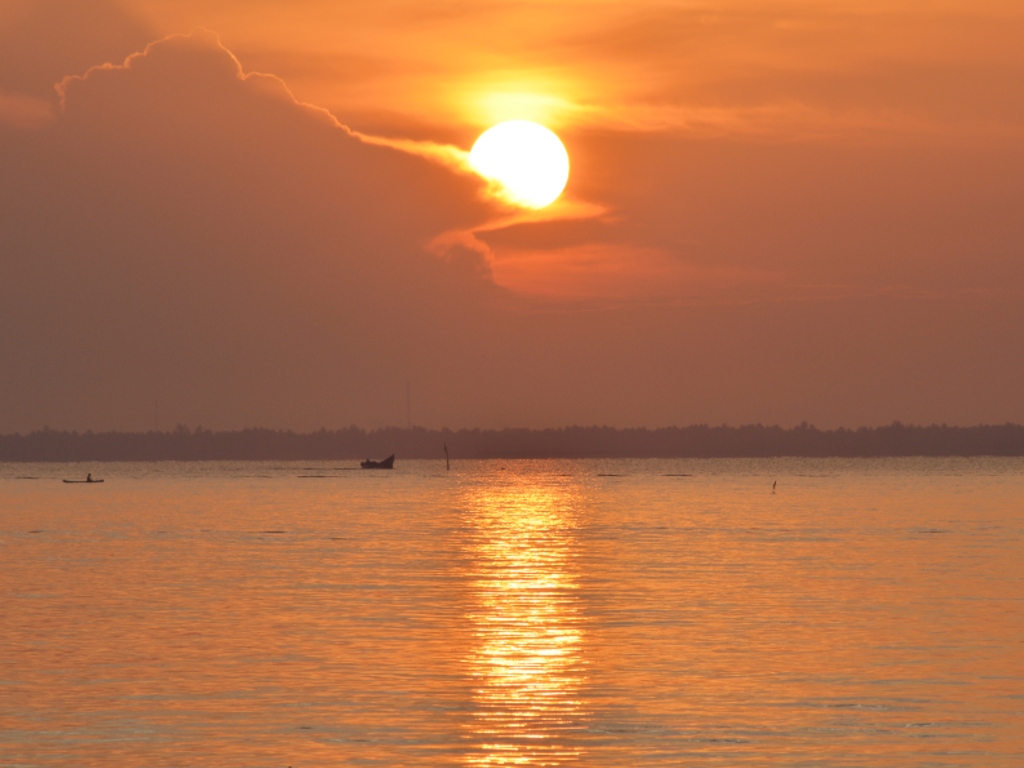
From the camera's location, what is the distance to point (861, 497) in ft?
579

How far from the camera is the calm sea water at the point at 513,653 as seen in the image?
2872 centimetres

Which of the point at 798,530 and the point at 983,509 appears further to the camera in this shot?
the point at 983,509

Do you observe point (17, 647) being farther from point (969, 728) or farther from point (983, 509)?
point (983, 509)

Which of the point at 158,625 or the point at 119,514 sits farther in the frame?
the point at 119,514

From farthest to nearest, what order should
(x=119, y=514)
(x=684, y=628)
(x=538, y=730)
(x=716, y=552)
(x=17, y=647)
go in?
(x=119, y=514)
(x=716, y=552)
(x=684, y=628)
(x=17, y=647)
(x=538, y=730)

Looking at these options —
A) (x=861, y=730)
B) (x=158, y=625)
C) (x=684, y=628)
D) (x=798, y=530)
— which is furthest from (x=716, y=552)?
(x=861, y=730)

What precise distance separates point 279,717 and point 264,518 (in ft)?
322

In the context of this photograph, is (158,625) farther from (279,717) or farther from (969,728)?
(969,728)

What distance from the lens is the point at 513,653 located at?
40.3 m

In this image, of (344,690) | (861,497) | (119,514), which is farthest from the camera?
(861,497)

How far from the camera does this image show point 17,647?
138 feet

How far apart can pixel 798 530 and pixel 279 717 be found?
7924 cm

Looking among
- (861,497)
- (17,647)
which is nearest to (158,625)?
(17,647)

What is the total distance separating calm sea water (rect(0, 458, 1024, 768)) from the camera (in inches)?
1131
